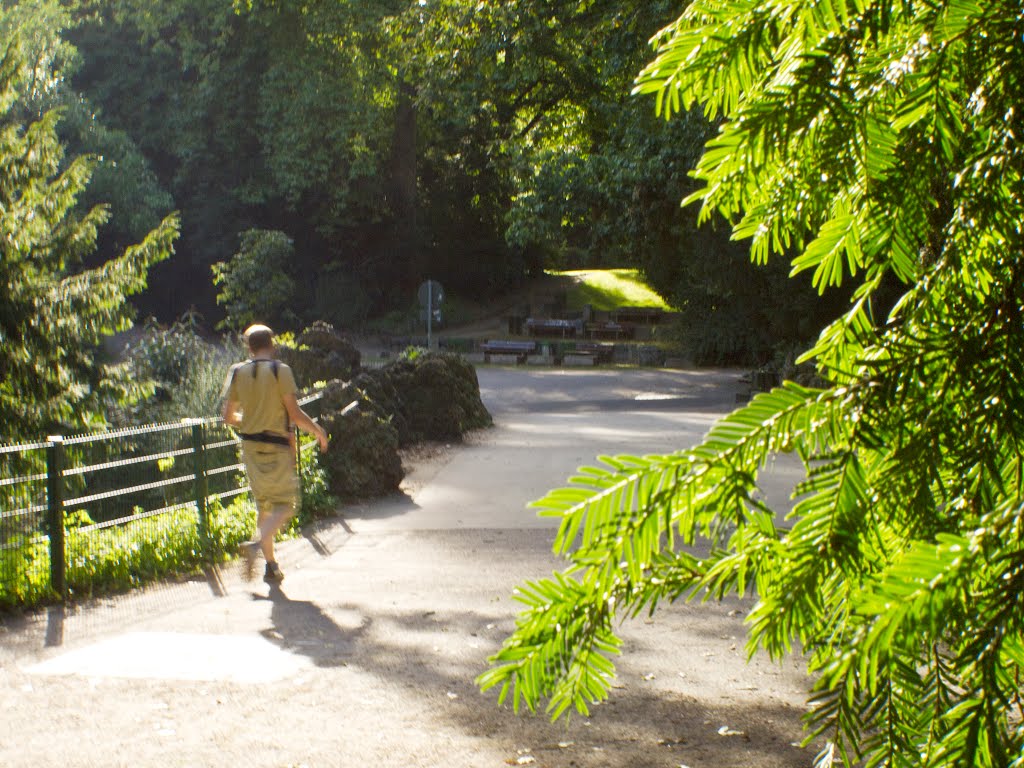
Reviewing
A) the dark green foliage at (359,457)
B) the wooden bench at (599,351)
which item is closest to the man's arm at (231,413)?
the dark green foliage at (359,457)

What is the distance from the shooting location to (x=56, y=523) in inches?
317

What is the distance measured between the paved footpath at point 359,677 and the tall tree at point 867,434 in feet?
12.8

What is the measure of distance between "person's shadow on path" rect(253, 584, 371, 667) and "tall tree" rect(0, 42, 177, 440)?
6.28 m

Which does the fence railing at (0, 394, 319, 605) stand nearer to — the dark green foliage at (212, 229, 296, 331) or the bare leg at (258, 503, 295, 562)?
the bare leg at (258, 503, 295, 562)

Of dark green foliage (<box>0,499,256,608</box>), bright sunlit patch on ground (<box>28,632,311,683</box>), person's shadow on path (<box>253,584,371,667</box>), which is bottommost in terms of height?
person's shadow on path (<box>253,584,371,667</box>)

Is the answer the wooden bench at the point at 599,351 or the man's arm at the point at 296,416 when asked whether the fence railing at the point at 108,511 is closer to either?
the man's arm at the point at 296,416

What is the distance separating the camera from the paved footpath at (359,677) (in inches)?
202

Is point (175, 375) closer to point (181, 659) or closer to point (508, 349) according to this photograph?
point (181, 659)

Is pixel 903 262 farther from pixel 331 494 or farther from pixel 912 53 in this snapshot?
pixel 331 494

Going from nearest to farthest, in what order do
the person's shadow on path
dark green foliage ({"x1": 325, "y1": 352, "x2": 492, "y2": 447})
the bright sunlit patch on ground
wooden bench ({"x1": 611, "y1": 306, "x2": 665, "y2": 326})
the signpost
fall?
the bright sunlit patch on ground, the person's shadow on path, dark green foliage ({"x1": 325, "y1": 352, "x2": 492, "y2": 447}), the signpost, wooden bench ({"x1": 611, "y1": 306, "x2": 665, "y2": 326})

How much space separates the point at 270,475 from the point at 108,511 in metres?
1.50

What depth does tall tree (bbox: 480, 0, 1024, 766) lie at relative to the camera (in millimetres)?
1051

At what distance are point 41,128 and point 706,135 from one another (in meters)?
12.5

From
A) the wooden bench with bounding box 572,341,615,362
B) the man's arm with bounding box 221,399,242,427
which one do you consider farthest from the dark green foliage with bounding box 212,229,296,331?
the man's arm with bounding box 221,399,242,427
